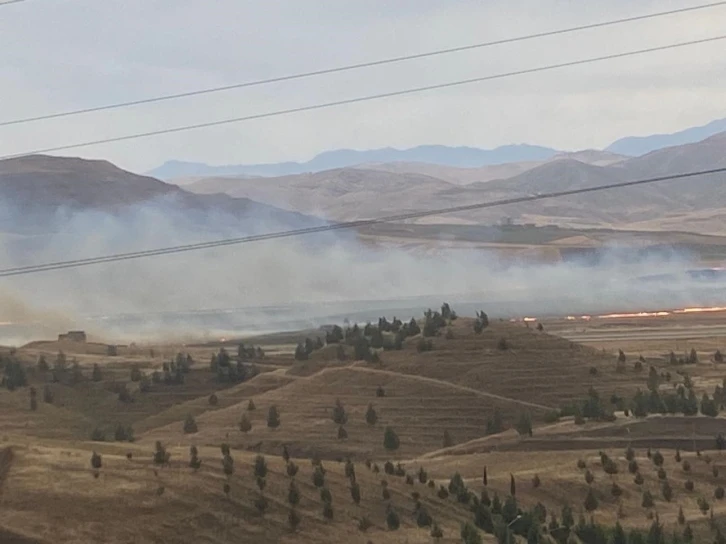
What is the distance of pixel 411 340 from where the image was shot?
6462cm

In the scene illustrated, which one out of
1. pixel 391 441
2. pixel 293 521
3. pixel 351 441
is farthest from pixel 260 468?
pixel 351 441

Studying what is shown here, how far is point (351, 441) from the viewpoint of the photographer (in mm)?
48938

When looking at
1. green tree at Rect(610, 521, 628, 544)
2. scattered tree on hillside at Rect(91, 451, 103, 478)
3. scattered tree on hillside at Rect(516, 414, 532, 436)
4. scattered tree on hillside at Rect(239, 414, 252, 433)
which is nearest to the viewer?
green tree at Rect(610, 521, 628, 544)

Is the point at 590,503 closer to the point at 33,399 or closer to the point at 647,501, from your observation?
the point at 647,501

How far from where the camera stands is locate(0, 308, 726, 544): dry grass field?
94.5 ft

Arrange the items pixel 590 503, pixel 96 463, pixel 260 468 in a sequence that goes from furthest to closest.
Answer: pixel 590 503 → pixel 260 468 → pixel 96 463

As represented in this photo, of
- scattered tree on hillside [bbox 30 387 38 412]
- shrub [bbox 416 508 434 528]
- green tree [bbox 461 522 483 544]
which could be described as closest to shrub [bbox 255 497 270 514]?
shrub [bbox 416 508 434 528]

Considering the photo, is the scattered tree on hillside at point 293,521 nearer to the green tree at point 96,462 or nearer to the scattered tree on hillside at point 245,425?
the green tree at point 96,462

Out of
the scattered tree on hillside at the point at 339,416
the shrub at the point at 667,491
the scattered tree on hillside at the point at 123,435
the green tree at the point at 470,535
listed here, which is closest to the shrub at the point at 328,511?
the green tree at the point at 470,535

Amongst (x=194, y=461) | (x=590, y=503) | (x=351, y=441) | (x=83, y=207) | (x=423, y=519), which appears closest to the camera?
(x=423, y=519)

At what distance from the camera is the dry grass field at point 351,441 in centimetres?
2880

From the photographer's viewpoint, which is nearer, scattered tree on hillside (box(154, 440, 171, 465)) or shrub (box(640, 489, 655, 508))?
scattered tree on hillside (box(154, 440, 171, 465))

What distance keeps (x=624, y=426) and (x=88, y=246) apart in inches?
4562

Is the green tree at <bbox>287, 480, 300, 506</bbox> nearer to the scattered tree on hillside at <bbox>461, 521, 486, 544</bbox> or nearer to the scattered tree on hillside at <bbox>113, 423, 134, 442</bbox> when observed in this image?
the scattered tree on hillside at <bbox>461, 521, 486, 544</bbox>
